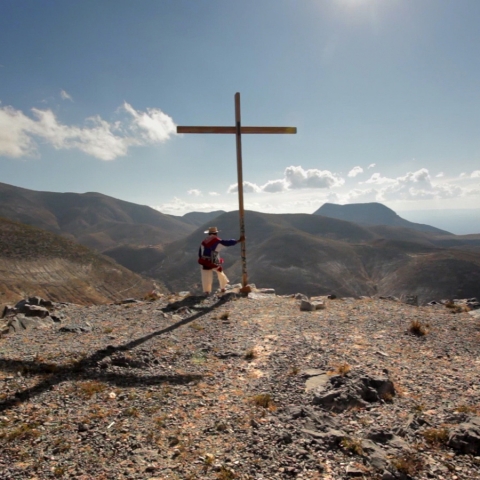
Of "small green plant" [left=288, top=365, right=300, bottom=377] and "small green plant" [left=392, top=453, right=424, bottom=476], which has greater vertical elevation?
"small green plant" [left=392, top=453, right=424, bottom=476]

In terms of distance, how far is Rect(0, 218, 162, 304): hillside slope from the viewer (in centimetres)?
5125

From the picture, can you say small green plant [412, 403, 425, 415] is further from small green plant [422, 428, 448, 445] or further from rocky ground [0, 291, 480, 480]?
small green plant [422, 428, 448, 445]

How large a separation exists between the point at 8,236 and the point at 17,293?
22311mm

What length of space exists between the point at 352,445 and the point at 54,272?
213 feet

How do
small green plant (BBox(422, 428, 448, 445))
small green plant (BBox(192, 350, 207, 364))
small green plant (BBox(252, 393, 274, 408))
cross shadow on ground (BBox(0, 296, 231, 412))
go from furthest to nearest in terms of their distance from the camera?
small green plant (BBox(192, 350, 207, 364)) → cross shadow on ground (BBox(0, 296, 231, 412)) → small green plant (BBox(252, 393, 274, 408)) → small green plant (BBox(422, 428, 448, 445))

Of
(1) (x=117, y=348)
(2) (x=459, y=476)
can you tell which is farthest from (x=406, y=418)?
(1) (x=117, y=348)

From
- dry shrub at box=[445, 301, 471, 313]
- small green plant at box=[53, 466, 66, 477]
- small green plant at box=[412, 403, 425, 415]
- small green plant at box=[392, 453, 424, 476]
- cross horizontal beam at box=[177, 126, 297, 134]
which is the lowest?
dry shrub at box=[445, 301, 471, 313]

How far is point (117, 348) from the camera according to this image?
297 inches

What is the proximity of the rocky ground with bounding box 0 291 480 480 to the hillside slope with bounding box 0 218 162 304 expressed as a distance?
148ft

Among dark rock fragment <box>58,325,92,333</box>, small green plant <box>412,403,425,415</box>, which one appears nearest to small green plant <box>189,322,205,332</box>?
dark rock fragment <box>58,325,92,333</box>

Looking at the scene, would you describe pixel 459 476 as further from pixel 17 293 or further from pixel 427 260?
pixel 427 260

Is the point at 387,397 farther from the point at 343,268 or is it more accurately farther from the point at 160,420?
the point at 343,268

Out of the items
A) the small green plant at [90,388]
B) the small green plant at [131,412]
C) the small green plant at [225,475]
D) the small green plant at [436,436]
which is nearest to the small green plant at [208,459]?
the small green plant at [225,475]

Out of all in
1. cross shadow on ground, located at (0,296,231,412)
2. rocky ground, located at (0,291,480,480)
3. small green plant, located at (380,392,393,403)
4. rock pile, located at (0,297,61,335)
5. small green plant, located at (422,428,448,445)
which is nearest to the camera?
rocky ground, located at (0,291,480,480)
